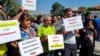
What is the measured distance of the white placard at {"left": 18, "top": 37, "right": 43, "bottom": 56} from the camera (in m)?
6.84

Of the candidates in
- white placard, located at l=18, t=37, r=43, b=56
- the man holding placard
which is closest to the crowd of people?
the man holding placard

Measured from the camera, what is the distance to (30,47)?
23.3 ft

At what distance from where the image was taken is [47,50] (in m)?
7.99

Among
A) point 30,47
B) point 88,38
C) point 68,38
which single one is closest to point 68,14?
point 68,38

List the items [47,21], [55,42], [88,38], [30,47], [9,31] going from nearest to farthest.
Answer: [9,31] < [30,47] < [47,21] < [55,42] < [88,38]

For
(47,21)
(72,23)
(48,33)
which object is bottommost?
(48,33)

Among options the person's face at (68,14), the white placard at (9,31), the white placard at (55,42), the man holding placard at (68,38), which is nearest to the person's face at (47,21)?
the white placard at (55,42)

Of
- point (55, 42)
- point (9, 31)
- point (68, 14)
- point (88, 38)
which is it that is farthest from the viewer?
point (88, 38)

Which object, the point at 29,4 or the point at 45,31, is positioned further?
the point at 29,4

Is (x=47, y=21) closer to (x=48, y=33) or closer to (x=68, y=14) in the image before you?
(x=48, y=33)

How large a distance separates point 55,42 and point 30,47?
1.09m

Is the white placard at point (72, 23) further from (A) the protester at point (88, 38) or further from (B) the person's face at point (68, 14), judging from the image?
(A) the protester at point (88, 38)

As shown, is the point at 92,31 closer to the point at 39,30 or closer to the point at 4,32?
the point at 39,30

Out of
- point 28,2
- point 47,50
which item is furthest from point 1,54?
point 28,2
